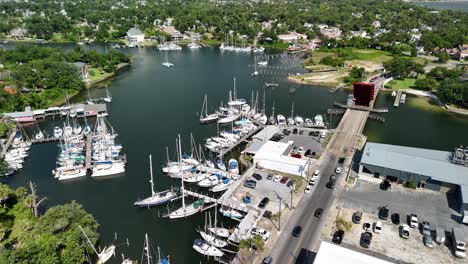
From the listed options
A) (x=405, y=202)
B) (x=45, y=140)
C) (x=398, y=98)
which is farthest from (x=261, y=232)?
(x=398, y=98)

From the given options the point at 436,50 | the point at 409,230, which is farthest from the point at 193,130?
the point at 436,50

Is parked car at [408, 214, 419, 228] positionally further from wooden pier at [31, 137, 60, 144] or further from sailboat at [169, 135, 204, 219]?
wooden pier at [31, 137, 60, 144]

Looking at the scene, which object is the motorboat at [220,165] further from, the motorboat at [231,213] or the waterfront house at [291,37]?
the waterfront house at [291,37]

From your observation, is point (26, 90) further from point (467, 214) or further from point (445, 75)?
point (445, 75)

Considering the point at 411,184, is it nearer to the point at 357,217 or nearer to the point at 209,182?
the point at 357,217

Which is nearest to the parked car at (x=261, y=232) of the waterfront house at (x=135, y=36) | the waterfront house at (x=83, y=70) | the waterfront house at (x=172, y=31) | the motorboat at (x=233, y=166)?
the motorboat at (x=233, y=166)
